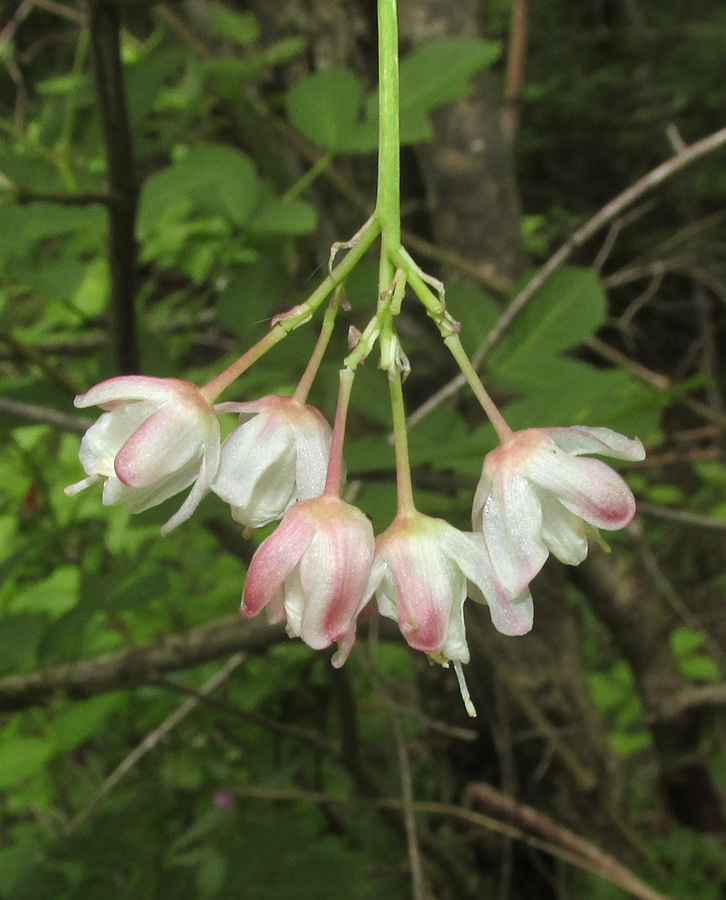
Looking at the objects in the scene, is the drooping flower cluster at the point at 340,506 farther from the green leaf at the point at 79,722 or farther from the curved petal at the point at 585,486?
the green leaf at the point at 79,722

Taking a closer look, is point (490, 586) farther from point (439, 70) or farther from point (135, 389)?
point (439, 70)

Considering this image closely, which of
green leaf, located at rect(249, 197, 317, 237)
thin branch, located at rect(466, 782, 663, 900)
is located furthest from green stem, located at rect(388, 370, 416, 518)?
thin branch, located at rect(466, 782, 663, 900)

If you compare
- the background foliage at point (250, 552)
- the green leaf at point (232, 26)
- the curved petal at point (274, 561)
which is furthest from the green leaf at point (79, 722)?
the green leaf at point (232, 26)

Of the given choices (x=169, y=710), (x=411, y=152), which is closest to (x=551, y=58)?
(x=411, y=152)

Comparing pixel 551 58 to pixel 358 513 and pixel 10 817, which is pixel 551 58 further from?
pixel 358 513

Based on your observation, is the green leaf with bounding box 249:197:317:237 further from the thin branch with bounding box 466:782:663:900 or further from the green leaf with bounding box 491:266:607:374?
the thin branch with bounding box 466:782:663:900
